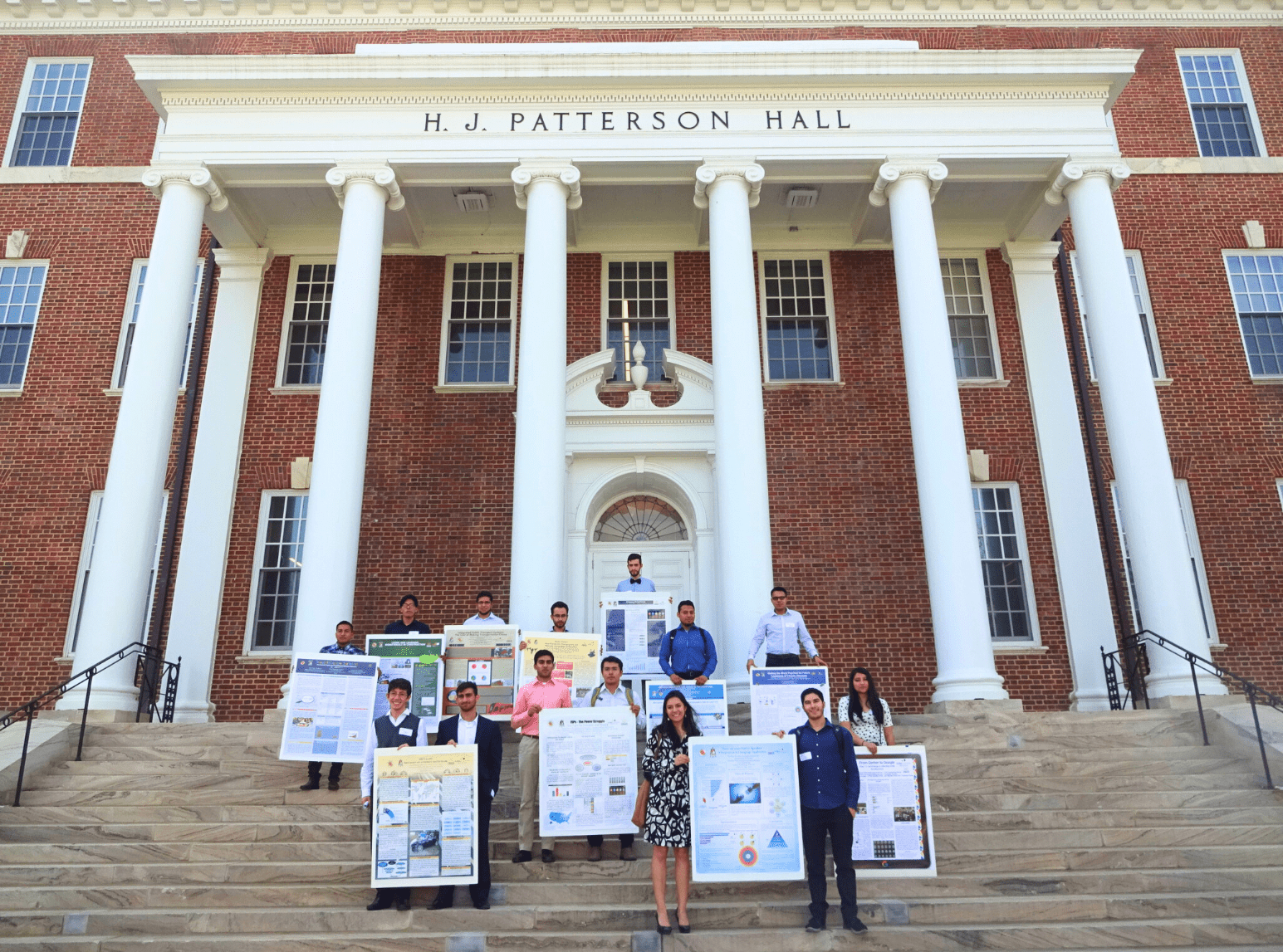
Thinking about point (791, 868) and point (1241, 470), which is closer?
point (791, 868)

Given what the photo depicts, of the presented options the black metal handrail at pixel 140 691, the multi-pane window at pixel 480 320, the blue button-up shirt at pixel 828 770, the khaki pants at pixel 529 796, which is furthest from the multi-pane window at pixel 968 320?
the black metal handrail at pixel 140 691

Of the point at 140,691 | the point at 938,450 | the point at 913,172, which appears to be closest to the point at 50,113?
the point at 140,691

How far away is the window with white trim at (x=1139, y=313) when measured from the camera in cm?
1739

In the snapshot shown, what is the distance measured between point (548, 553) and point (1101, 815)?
690 centimetres

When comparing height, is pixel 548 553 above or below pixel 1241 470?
below

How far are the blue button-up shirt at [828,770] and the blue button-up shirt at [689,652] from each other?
288cm

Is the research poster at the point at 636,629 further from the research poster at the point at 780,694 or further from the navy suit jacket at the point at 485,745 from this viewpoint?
the navy suit jacket at the point at 485,745

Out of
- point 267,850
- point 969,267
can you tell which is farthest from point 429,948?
point 969,267

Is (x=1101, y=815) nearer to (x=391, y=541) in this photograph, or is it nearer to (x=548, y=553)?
(x=548, y=553)

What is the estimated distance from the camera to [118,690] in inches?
500

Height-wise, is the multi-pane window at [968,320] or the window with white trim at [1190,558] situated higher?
the multi-pane window at [968,320]

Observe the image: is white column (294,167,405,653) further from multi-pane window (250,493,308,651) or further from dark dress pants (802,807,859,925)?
dark dress pants (802,807,859,925)

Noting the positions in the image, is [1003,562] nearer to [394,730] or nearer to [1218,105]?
[1218,105]

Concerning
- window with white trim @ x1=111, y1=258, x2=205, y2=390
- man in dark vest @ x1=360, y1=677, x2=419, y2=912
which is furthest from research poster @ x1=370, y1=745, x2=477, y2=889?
window with white trim @ x1=111, y1=258, x2=205, y2=390
